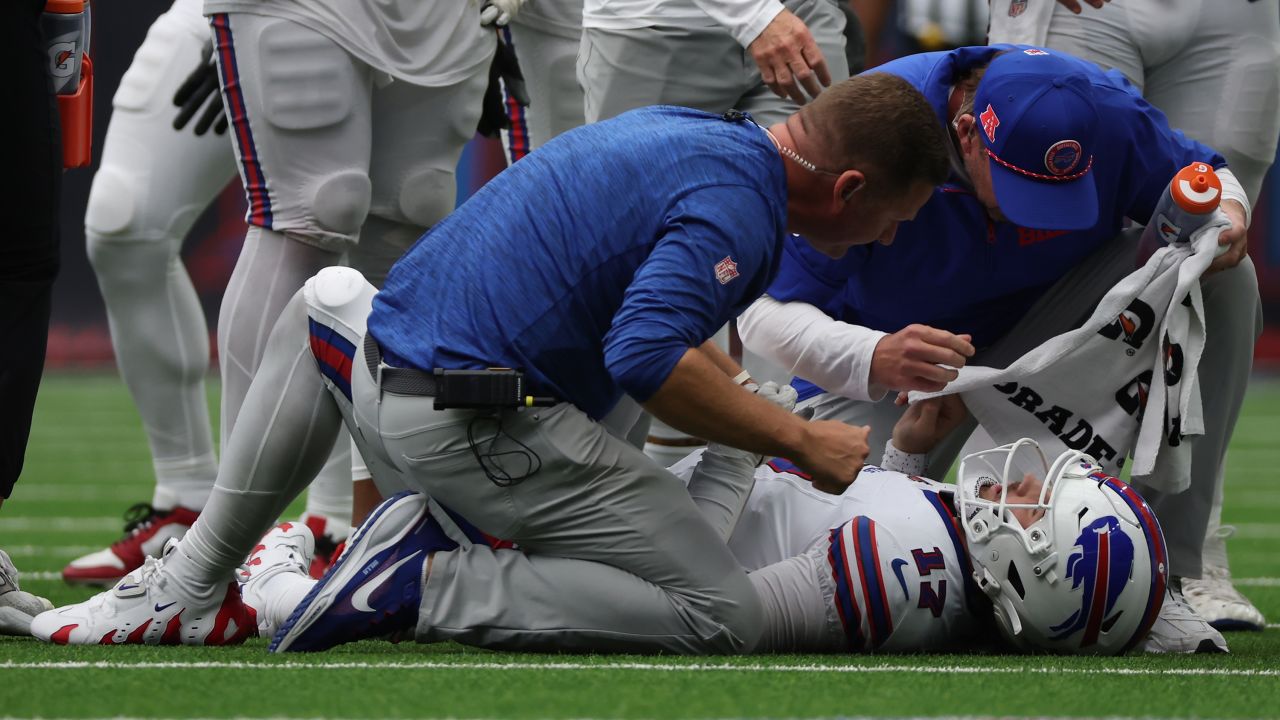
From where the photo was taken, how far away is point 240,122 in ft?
12.4

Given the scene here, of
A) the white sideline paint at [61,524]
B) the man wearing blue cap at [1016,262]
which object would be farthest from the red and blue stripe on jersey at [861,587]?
the white sideline paint at [61,524]

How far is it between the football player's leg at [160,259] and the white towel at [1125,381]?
6.40 feet

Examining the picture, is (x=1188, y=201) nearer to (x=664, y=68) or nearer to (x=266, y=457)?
(x=664, y=68)

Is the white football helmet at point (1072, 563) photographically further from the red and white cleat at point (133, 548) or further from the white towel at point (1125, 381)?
the red and white cleat at point (133, 548)

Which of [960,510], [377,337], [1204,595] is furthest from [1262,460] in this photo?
[377,337]

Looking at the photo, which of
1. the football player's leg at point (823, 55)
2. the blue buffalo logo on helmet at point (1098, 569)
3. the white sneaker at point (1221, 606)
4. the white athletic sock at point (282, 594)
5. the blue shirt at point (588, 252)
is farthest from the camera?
the football player's leg at point (823, 55)

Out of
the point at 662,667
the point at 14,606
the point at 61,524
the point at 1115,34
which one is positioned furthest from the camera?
the point at 61,524

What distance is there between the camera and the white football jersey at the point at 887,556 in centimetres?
326

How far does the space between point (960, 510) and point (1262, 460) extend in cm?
598

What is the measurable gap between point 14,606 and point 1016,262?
2170mm

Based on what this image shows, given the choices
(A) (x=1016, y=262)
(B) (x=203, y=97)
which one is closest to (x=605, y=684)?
(A) (x=1016, y=262)

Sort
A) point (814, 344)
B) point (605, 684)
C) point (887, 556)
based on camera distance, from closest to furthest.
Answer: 1. point (605, 684)
2. point (887, 556)
3. point (814, 344)

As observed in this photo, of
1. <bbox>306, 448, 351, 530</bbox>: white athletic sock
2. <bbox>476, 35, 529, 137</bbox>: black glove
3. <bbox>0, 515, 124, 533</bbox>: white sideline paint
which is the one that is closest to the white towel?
<bbox>476, 35, 529, 137</bbox>: black glove

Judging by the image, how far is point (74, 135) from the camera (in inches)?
139
